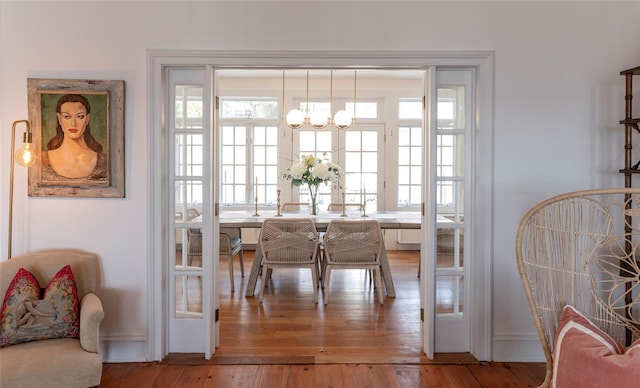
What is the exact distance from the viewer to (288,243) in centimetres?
392

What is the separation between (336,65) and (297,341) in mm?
2028

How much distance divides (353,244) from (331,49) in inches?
73.9

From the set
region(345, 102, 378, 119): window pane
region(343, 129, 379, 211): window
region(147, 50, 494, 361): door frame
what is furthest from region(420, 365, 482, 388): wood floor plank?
region(345, 102, 378, 119): window pane

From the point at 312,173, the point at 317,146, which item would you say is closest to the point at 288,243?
the point at 312,173

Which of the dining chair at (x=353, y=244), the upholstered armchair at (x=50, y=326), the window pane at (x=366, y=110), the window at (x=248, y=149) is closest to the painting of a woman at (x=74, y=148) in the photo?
the upholstered armchair at (x=50, y=326)

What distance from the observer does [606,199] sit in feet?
8.89

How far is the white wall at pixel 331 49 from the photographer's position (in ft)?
8.84

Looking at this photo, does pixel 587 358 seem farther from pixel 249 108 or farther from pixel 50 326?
pixel 249 108

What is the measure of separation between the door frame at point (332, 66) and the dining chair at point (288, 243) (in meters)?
1.26

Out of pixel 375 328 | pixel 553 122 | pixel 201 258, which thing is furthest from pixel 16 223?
pixel 553 122

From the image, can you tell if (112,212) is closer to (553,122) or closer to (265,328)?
(265,328)

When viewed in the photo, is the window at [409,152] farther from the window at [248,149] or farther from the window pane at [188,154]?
the window pane at [188,154]

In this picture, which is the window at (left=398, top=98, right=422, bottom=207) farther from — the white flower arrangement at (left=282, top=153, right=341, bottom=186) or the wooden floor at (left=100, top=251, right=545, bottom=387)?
the wooden floor at (left=100, top=251, right=545, bottom=387)

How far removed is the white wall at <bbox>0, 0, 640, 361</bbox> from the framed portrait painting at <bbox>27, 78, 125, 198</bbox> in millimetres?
67
